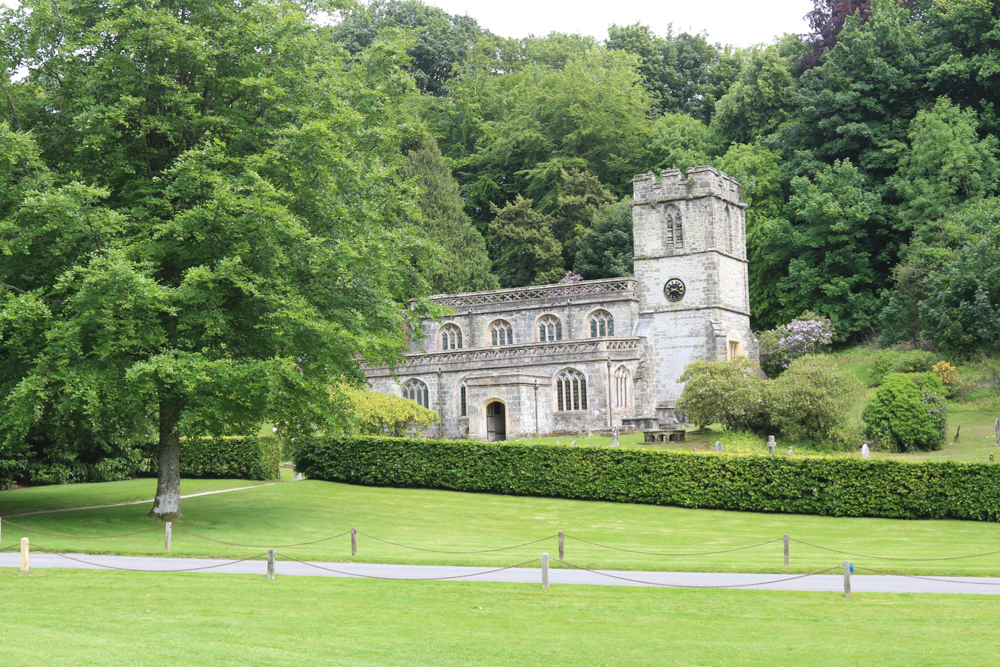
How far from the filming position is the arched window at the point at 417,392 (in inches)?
2080

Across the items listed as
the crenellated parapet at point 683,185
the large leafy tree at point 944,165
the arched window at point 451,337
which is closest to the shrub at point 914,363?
the large leafy tree at point 944,165

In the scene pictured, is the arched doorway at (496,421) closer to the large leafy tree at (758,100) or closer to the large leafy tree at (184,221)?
the large leafy tree at (184,221)

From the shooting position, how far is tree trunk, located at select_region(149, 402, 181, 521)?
24.9 metres

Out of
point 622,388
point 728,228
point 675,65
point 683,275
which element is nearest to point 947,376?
point 683,275

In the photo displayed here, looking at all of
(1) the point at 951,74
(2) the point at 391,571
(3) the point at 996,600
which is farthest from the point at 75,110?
(1) the point at 951,74

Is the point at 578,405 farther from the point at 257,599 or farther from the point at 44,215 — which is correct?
the point at 257,599

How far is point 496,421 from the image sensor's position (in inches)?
1925

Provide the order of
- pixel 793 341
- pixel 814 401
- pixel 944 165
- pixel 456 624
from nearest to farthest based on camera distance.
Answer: pixel 456 624 → pixel 814 401 → pixel 793 341 → pixel 944 165

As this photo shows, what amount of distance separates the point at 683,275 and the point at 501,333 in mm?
10945

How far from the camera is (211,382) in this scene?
71.9 feet

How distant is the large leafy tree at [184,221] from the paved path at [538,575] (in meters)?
3.74

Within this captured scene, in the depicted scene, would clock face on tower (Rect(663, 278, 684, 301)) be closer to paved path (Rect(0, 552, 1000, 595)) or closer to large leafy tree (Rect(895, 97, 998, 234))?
large leafy tree (Rect(895, 97, 998, 234))

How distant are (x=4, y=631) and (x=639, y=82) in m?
71.0

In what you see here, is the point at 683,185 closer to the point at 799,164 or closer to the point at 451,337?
the point at 799,164
